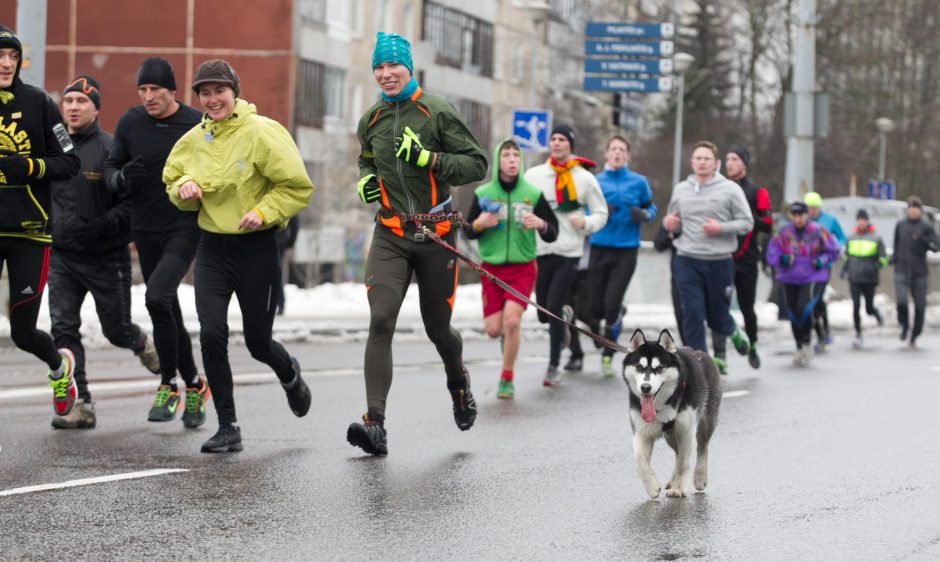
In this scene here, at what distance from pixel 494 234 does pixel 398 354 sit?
5.18 m

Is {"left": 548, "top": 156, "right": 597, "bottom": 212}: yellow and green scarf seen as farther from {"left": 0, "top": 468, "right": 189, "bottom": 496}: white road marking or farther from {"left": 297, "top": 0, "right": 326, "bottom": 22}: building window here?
{"left": 297, "top": 0, "right": 326, "bottom": 22}: building window

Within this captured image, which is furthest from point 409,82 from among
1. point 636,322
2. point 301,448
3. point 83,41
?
point 83,41

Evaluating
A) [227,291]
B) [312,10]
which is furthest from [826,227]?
[312,10]

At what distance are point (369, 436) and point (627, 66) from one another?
25.9m

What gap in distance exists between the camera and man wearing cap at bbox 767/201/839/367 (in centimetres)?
1789

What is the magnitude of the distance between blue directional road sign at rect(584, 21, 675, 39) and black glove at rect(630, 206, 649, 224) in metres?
19.6

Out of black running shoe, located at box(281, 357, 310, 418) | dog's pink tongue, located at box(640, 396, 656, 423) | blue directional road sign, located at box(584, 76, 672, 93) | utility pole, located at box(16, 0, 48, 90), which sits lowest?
black running shoe, located at box(281, 357, 310, 418)

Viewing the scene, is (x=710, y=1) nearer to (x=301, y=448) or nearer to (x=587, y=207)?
(x=587, y=207)

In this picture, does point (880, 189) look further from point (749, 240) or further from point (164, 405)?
point (164, 405)

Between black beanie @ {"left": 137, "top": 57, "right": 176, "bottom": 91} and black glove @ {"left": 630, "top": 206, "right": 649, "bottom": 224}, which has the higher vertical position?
black beanie @ {"left": 137, "top": 57, "right": 176, "bottom": 91}

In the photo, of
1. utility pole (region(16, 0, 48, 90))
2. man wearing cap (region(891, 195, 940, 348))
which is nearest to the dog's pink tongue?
utility pole (region(16, 0, 48, 90))

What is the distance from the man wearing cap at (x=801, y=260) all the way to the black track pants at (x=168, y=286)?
9232 mm

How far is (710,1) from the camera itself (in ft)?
198

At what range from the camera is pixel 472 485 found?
26.1ft
